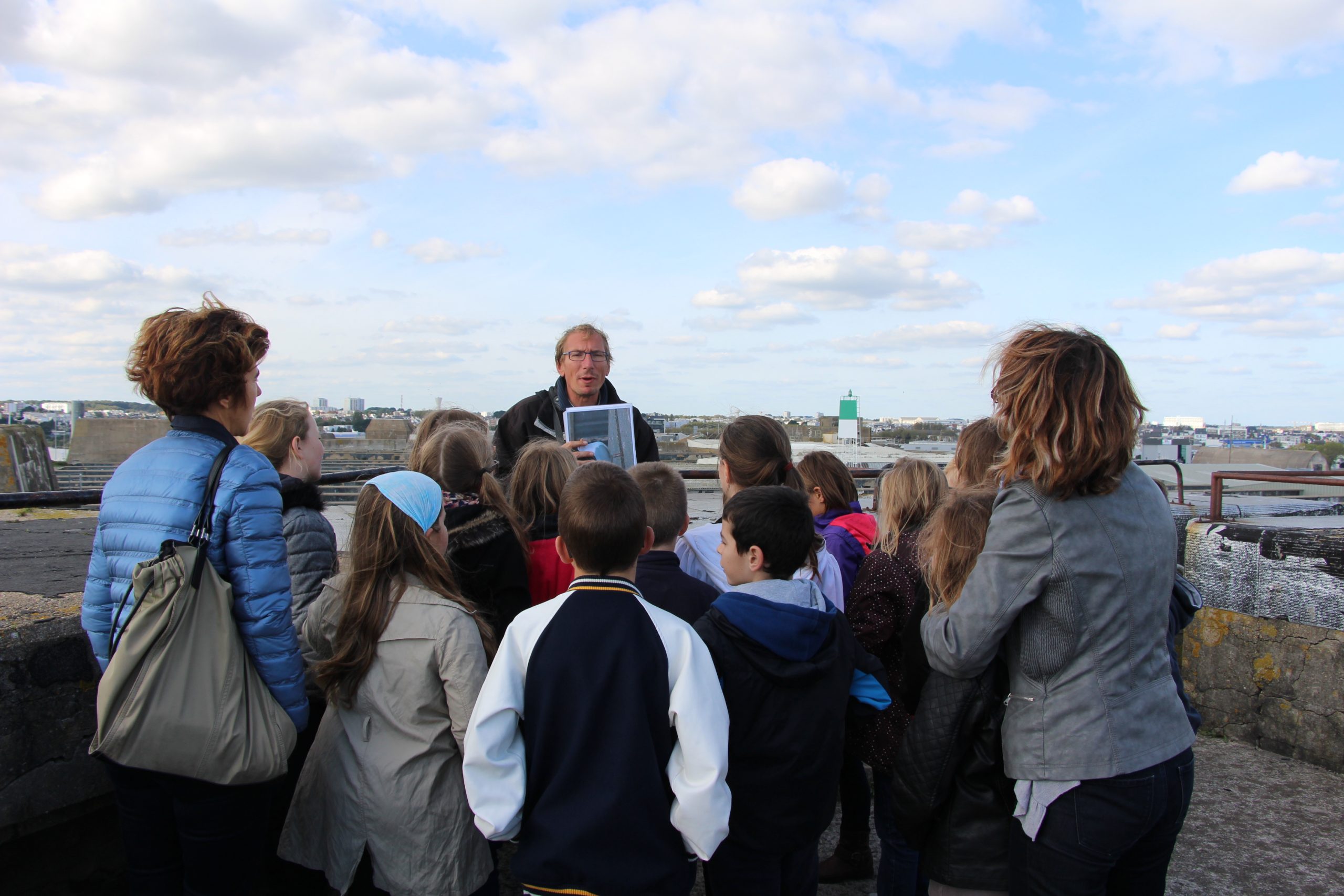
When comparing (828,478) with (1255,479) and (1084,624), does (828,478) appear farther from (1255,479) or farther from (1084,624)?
(1255,479)

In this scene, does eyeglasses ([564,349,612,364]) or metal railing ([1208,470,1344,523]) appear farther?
eyeglasses ([564,349,612,364])

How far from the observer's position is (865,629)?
2.55 meters

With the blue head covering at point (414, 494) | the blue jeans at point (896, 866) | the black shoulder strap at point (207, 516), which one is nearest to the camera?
the black shoulder strap at point (207, 516)

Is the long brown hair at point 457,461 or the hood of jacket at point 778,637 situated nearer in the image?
the hood of jacket at point 778,637

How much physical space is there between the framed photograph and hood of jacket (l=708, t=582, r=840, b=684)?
1.65 m

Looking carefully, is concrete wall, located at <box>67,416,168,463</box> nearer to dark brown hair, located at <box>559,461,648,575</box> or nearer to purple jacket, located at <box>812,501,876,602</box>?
purple jacket, located at <box>812,501,876,602</box>

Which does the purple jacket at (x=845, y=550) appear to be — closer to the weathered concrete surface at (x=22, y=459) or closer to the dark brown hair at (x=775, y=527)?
the dark brown hair at (x=775, y=527)

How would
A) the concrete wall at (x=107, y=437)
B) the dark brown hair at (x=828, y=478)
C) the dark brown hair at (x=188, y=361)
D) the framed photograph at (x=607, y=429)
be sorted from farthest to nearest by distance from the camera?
1. the concrete wall at (x=107, y=437)
2. the framed photograph at (x=607, y=429)
3. the dark brown hair at (x=828, y=478)
4. the dark brown hair at (x=188, y=361)

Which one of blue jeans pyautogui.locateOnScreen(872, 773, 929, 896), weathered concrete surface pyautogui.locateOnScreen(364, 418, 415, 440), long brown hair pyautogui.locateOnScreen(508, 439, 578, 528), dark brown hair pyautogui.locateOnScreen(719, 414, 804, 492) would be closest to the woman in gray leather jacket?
blue jeans pyautogui.locateOnScreen(872, 773, 929, 896)

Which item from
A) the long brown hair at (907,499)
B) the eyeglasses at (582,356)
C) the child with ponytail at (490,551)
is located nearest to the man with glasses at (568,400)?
the eyeglasses at (582,356)

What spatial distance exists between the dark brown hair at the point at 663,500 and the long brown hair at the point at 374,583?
0.62 meters

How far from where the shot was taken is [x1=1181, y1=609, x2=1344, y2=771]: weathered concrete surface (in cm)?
359

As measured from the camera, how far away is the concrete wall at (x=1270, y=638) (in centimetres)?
360

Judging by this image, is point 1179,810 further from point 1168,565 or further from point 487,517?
point 487,517
